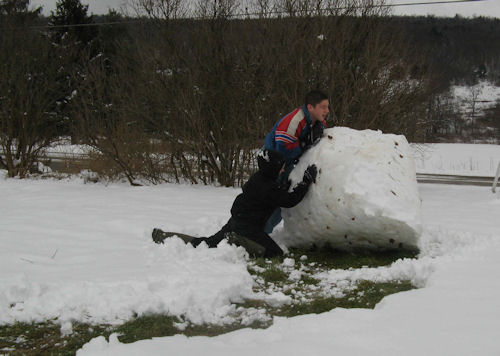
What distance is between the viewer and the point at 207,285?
3947mm

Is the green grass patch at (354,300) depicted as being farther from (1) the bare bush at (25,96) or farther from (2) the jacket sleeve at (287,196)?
(1) the bare bush at (25,96)

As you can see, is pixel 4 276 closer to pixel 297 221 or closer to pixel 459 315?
pixel 297 221

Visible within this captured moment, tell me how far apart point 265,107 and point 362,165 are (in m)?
5.21

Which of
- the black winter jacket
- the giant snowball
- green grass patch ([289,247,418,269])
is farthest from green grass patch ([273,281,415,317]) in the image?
the black winter jacket

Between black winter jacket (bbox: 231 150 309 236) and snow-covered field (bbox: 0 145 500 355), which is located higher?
black winter jacket (bbox: 231 150 309 236)

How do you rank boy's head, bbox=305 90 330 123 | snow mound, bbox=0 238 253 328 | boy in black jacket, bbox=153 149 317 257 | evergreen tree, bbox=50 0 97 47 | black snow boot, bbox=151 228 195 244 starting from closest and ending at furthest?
1. snow mound, bbox=0 238 253 328
2. boy in black jacket, bbox=153 149 317 257
3. black snow boot, bbox=151 228 195 244
4. boy's head, bbox=305 90 330 123
5. evergreen tree, bbox=50 0 97 47

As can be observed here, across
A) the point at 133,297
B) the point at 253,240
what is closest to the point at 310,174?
the point at 253,240

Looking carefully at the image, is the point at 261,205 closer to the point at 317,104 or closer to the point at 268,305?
the point at 317,104

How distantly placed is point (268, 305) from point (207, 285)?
0.53 metres

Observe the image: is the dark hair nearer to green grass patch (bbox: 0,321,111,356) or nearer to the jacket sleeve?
the jacket sleeve

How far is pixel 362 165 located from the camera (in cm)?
511

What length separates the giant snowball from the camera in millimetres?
4871

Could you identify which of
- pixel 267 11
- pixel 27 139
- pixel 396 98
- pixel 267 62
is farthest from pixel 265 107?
pixel 27 139

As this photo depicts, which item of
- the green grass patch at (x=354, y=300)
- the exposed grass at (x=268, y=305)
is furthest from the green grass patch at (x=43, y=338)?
the green grass patch at (x=354, y=300)
